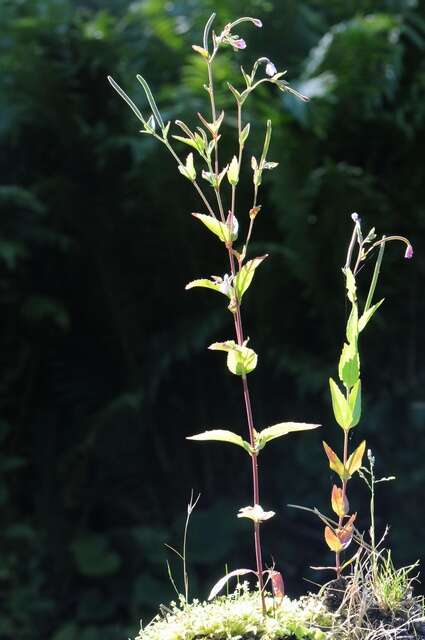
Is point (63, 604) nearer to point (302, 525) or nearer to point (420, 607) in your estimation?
point (302, 525)

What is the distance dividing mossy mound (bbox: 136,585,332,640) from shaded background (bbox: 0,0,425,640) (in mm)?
2154

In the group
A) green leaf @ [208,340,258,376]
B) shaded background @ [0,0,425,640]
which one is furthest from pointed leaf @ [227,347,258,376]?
shaded background @ [0,0,425,640]

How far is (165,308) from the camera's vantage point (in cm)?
322

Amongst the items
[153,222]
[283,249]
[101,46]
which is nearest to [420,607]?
[283,249]

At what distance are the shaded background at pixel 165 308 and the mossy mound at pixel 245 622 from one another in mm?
2154

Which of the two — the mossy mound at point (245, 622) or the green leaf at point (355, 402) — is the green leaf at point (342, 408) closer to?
the green leaf at point (355, 402)

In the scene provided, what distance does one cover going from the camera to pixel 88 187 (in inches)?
124

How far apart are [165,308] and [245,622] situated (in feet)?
8.45

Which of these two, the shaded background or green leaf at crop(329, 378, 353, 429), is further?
the shaded background

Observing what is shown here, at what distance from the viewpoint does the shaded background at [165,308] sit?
115 inches

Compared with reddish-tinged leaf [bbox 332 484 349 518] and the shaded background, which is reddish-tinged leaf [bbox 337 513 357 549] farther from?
the shaded background

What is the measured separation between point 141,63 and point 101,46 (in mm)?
212

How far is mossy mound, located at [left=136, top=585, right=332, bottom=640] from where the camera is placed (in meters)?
0.65

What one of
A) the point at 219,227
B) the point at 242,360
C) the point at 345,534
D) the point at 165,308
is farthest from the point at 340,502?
the point at 165,308
